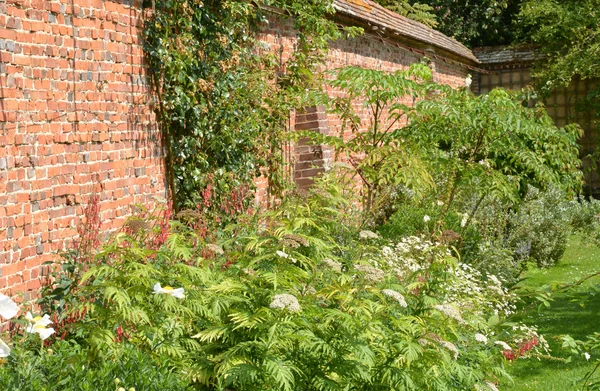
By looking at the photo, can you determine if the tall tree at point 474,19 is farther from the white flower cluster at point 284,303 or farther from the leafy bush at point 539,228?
the white flower cluster at point 284,303

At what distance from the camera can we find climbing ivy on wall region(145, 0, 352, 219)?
7898mm

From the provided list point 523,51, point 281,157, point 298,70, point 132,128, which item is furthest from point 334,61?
point 523,51

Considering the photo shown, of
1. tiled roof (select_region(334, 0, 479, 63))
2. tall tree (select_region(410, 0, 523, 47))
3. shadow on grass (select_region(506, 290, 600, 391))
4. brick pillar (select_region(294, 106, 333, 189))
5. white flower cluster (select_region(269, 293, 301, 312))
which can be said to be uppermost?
tall tree (select_region(410, 0, 523, 47))

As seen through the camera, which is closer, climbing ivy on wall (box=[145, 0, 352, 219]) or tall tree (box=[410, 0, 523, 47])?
climbing ivy on wall (box=[145, 0, 352, 219])

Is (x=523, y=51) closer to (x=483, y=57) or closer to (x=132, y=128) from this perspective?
(x=483, y=57)

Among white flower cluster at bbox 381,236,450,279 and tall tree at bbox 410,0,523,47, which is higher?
tall tree at bbox 410,0,523,47

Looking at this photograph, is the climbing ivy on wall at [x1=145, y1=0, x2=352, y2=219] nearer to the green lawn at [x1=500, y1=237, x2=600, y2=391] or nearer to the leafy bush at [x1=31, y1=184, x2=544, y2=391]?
the leafy bush at [x1=31, y1=184, x2=544, y2=391]

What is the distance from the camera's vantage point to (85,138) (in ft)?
22.3

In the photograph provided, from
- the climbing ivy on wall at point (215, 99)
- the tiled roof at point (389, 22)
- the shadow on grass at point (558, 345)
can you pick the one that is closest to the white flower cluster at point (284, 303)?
the shadow on grass at point (558, 345)

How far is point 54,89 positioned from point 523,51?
1881 centimetres

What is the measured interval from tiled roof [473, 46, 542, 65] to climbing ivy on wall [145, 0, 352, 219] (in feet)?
45.3

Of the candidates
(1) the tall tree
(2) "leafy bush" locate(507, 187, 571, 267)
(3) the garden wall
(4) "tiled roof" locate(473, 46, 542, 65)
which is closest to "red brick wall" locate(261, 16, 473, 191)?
(2) "leafy bush" locate(507, 187, 571, 267)

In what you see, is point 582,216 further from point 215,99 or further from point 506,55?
point 506,55

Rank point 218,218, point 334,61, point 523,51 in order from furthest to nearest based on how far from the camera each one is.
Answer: point 523,51
point 334,61
point 218,218
